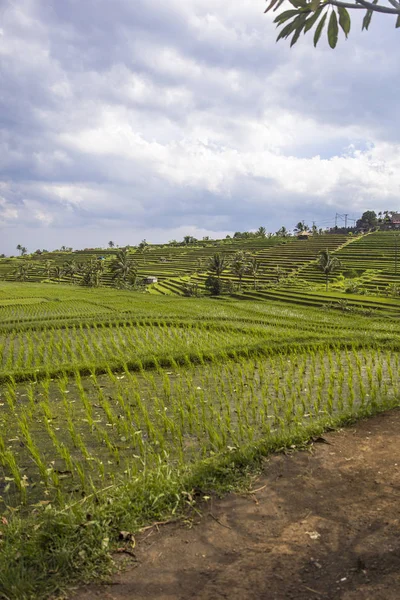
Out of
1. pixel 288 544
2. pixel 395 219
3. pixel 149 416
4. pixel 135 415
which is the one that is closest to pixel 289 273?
pixel 149 416

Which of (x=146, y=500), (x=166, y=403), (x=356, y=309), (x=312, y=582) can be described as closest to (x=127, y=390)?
(x=166, y=403)

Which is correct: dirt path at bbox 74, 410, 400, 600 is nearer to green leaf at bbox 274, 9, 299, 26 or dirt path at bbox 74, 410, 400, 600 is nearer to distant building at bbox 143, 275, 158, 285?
green leaf at bbox 274, 9, 299, 26

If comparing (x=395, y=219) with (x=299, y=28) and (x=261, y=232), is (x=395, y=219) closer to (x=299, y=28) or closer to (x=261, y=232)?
(x=261, y=232)

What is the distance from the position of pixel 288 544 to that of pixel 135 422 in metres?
2.93

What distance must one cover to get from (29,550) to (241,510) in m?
1.57

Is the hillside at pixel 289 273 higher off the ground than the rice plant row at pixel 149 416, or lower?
A: higher

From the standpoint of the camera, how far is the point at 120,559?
2.68 metres

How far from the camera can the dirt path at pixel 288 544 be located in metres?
2.38

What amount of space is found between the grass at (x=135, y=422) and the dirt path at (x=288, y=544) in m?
0.27

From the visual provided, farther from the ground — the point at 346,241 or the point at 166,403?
the point at 346,241

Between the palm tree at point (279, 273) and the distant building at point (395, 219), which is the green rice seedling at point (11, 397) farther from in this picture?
the distant building at point (395, 219)

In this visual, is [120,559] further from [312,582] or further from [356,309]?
[356,309]

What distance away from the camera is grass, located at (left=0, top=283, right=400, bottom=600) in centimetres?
290

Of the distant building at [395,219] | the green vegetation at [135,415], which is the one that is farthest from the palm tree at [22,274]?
the distant building at [395,219]
